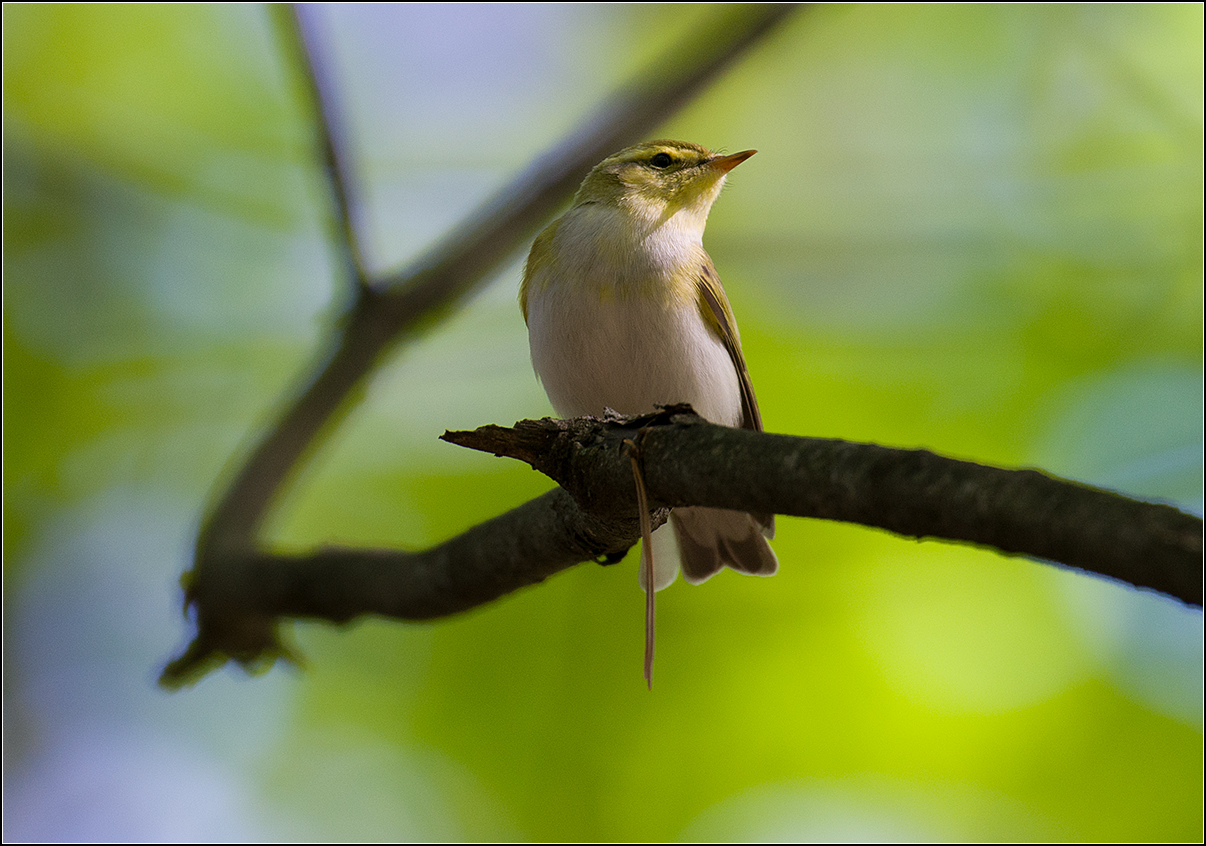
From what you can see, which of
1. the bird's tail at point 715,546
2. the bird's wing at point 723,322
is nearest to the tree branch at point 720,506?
the bird's tail at point 715,546

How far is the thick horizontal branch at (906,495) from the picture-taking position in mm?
1242

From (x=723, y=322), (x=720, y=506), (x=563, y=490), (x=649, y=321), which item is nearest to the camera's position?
(x=720, y=506)

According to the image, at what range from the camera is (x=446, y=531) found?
19.3ft

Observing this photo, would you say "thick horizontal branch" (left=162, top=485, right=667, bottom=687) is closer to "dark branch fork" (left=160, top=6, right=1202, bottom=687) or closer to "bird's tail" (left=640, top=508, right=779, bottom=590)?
"dark branch fork" (left=160, top=6, right=1202, bottom=687)

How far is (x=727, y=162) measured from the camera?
465 cm

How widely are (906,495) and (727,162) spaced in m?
3.47

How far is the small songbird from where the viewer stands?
3.90m

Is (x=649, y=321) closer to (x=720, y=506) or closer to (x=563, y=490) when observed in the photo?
(x=563, y=490)

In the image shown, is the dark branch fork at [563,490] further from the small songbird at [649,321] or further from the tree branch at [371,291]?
the small songbird at [649,321]

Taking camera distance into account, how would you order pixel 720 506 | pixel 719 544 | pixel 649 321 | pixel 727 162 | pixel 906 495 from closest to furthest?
pixel 906 495 → pixel 720 506 → pixel 649 321 → pixel 719 544 → pixel 727 162

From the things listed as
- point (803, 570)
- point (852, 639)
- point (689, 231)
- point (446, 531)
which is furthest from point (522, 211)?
point (852, 639)

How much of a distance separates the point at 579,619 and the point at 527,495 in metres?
0.87

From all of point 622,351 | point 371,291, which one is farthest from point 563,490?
point 371,291

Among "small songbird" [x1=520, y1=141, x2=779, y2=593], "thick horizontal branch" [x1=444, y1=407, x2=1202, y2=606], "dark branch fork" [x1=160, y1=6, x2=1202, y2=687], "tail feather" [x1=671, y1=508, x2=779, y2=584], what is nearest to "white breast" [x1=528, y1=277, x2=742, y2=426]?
"small songbird" [x1=520, y1=141, x2=779, y2=593]
